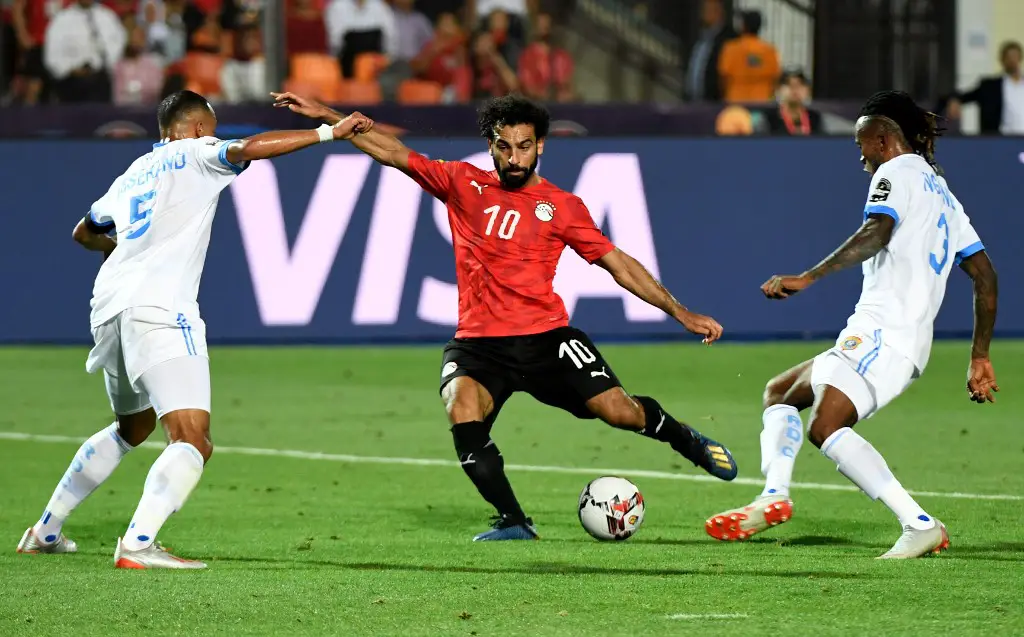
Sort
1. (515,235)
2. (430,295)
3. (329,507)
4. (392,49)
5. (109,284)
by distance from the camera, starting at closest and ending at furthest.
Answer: (109,284) < (515,235) < (329,507) < (430,295) < (392,49)

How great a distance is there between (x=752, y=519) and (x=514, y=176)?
1.88 meters

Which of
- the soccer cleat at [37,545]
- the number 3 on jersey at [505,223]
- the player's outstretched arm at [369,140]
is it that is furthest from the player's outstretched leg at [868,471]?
the soccer cleat at [37,545]

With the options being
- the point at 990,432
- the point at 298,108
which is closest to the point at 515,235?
the point at 298,108

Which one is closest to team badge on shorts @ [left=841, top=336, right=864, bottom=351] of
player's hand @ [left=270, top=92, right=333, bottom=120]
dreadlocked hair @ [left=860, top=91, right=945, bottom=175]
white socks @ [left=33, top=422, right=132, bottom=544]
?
dreadlocked hair @ [left=860, top=91, right=945, bottom=175]

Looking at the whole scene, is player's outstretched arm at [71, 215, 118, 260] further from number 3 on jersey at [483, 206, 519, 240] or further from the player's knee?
number 3 on jersey at [483, 206, 519, 240]

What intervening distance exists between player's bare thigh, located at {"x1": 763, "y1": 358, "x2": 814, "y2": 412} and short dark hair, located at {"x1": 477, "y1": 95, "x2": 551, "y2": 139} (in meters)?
1.55

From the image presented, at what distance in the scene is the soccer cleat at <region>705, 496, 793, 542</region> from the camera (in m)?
7.61

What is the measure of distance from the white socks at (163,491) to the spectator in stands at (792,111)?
40.0 ft

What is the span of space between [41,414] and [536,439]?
3763 millimetres

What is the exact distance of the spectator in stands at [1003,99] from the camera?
62.6 ft

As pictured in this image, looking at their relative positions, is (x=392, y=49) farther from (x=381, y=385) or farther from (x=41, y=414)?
(x=41, y=414)

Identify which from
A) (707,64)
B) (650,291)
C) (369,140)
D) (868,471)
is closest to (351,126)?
(369,140)

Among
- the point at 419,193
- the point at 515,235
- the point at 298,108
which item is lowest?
the point at 419,193

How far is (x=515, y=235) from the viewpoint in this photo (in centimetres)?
811
